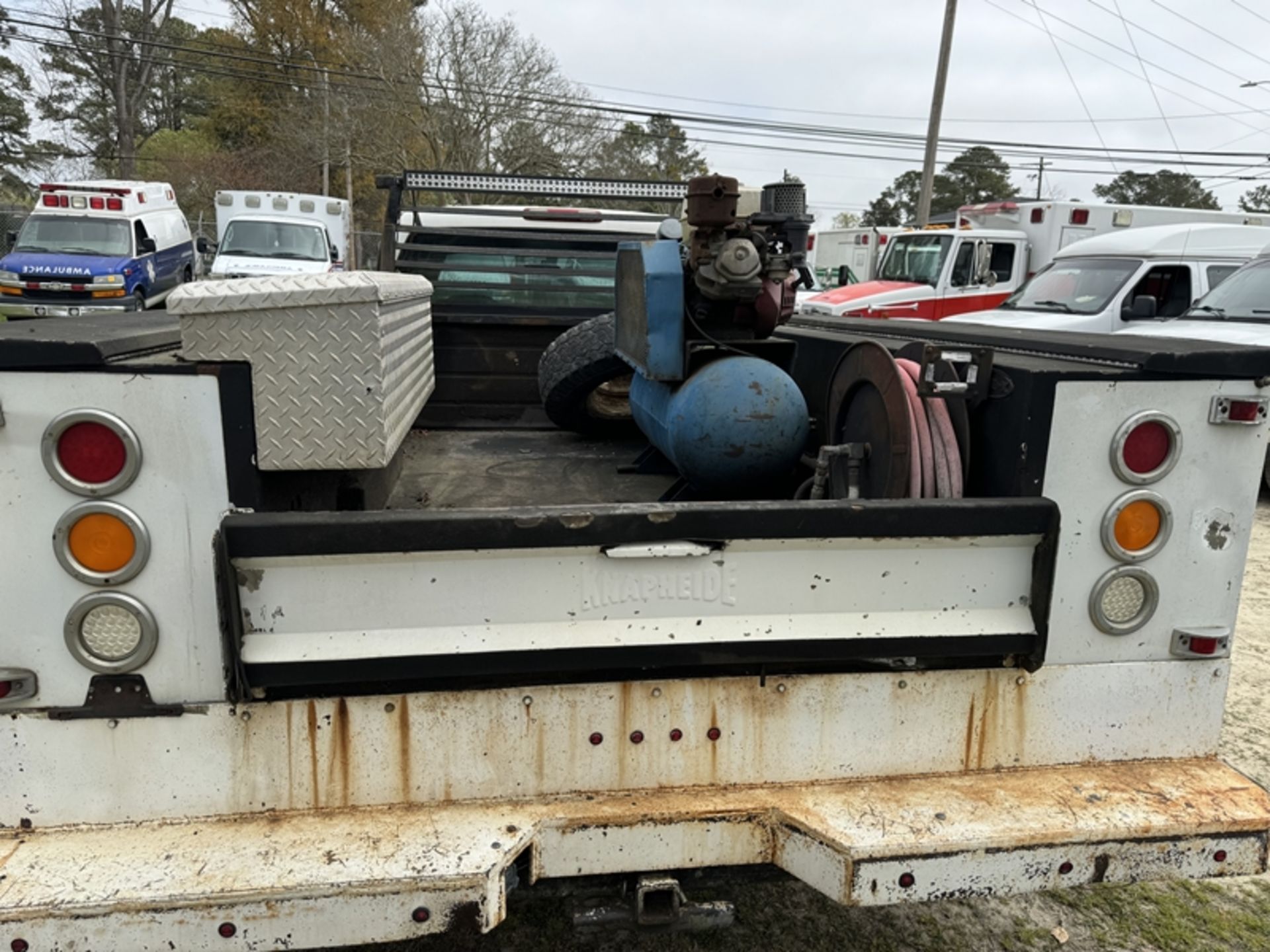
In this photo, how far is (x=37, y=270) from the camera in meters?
18.6

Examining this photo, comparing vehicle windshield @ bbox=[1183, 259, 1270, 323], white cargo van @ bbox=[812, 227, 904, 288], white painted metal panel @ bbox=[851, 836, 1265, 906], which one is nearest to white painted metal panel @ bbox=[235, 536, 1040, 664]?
white painted metal panel @ bbox=[851, 836, 1265, 906]

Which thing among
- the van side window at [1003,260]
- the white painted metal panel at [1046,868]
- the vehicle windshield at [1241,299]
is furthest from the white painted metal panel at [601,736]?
the van side window at [1003,260]

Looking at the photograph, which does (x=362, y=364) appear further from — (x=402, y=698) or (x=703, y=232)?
(x=703, y=232)

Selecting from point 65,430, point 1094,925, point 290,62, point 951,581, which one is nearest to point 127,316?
point 65,430

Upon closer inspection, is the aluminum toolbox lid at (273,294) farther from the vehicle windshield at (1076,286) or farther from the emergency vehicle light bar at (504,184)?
the vehicle windshield at (1076,286)

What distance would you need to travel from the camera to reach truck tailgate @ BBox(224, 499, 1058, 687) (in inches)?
69.4

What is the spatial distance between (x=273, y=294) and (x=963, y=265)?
56.0 ft

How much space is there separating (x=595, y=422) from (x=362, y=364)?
6.90 ft

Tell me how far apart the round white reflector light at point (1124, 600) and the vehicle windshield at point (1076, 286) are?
10.8 m

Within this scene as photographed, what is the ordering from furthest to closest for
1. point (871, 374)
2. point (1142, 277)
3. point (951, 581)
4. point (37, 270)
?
point (37, 270) → point (1142, 277) → point (871, 374) → point (951, 581)

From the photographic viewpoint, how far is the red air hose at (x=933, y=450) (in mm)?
2105

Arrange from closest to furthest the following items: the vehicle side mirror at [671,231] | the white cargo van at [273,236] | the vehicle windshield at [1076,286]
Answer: the vehicle side mirror at [671,231] → the vehicle windshield at [1076,286] → the white cargo van at [273,236]

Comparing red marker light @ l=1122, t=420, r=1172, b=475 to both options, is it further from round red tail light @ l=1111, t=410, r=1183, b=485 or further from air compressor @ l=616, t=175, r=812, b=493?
air compressor @ l=616, t=175, r=812, b=493

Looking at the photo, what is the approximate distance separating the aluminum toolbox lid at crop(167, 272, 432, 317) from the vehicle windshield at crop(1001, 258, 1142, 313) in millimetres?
11611
